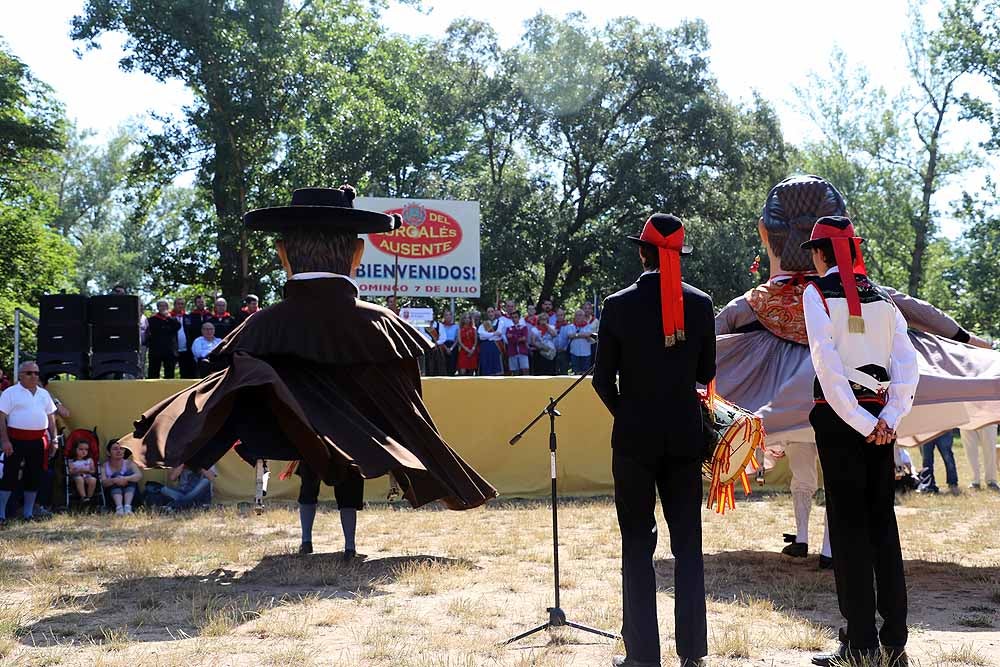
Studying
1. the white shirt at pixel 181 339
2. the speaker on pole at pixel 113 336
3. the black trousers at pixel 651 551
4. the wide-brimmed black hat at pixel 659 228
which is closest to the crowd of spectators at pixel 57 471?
the speaker on pole at pixel 113 336

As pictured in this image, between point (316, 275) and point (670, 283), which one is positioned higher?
point (316, 275)

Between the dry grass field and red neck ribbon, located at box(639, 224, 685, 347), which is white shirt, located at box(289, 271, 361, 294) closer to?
the dry grass field

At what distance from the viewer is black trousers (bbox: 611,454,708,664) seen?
4590 millimetres

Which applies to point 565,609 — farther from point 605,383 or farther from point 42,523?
point 42,523

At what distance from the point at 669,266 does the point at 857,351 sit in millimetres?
866

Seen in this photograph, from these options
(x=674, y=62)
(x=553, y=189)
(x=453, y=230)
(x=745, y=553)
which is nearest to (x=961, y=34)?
(x=674, y=62)

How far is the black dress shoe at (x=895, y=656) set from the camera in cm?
450

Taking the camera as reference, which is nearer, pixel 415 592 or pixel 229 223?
pixel 415 592

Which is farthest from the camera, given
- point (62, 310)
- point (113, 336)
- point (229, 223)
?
point (229, 223)

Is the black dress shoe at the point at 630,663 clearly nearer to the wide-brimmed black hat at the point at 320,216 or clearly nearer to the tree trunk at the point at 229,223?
the wide-brimmed black hat at the point at 320,216

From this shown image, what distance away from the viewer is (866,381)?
4578 millimetres

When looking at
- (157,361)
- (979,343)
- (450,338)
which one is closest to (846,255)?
(979,343)

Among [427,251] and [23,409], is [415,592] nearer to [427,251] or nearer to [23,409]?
[23,409]

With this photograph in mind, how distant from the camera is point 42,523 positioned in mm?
11000
